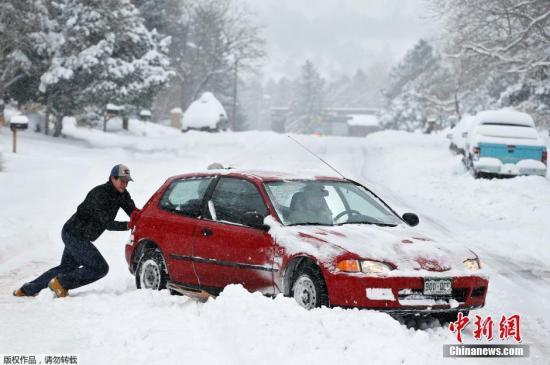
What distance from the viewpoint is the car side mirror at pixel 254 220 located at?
23.4 feet

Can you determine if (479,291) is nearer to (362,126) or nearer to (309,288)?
(309,288)

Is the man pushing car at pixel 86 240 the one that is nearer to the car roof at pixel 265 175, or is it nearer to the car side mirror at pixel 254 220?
the car roof at pixel 265 175

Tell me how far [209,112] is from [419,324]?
151 ft

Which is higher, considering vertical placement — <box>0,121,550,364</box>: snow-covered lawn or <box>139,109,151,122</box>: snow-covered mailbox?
<box>139,109,151,122</box>: snow-covered mailbox

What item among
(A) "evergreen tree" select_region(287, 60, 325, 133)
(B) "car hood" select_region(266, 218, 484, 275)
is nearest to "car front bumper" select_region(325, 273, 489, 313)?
(B) "car hood" select_region(266, 218, 484, 275)

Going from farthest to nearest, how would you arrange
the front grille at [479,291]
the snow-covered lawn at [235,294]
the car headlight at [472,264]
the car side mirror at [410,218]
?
the car side mirror at [410,218] < the car headlight at [472,264] < the front grille at [479,291] < the snow-covered lawn at [235,294]

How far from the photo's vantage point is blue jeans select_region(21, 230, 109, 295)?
8.37 m

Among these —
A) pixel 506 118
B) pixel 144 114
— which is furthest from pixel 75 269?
pixel 144 114

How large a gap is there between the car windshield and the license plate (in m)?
1.32

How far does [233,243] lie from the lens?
24.7ft

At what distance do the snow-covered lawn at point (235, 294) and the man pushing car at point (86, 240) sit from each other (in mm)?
211

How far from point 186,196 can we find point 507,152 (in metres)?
14.7

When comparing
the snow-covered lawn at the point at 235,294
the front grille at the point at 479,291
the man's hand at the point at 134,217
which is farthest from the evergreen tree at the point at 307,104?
the front grille at the point at 479,291

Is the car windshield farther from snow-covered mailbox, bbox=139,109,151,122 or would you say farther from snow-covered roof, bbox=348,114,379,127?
snow-covered roof, bbox=348,114,379,127
